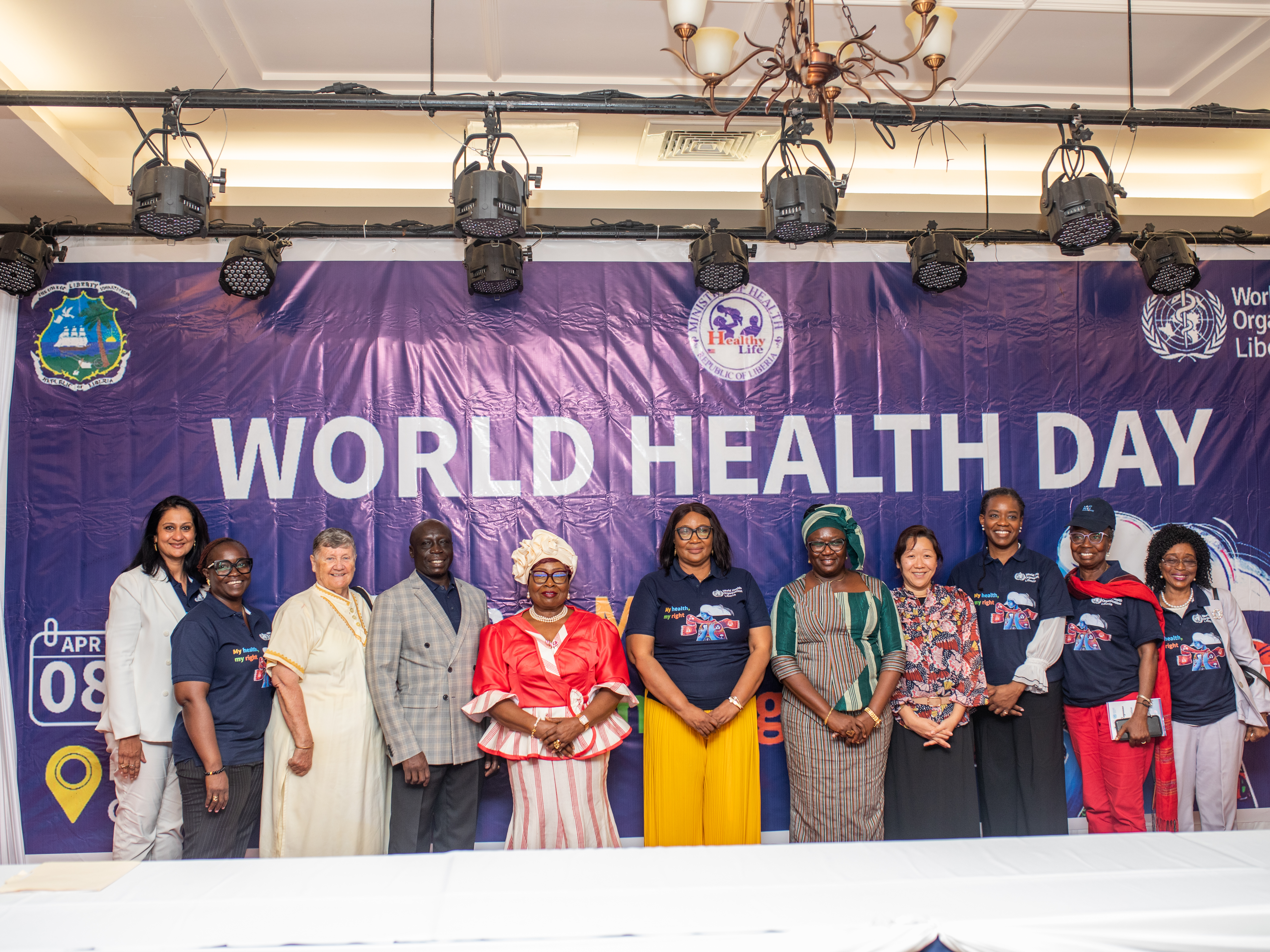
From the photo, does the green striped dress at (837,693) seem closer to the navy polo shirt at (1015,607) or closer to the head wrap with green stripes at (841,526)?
the head wrap with green stripes at (841,526)

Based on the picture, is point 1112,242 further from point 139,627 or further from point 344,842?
point 139,627

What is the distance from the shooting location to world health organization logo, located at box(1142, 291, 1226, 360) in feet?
13.3

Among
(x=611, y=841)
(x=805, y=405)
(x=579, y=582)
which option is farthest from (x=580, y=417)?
(x=611, y=841)

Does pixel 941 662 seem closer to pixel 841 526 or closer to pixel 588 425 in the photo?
pixel 841 526

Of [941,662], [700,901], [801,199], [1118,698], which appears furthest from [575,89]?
[1118,698]

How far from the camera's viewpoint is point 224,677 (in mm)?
3066

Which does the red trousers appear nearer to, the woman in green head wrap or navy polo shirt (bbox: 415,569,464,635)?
the woman in green head wrap

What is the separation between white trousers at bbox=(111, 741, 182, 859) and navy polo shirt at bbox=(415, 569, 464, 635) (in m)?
1.12

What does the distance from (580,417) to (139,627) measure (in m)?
1.99

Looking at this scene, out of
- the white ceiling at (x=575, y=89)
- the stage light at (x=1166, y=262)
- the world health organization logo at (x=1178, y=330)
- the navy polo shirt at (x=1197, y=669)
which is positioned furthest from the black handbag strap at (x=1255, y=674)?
the white ceiling at (x=575, y=89)

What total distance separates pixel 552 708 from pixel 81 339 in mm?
2764

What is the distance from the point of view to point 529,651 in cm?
311

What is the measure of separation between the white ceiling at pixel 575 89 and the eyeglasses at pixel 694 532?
71.9 inches

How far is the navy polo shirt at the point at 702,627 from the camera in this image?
326cm
